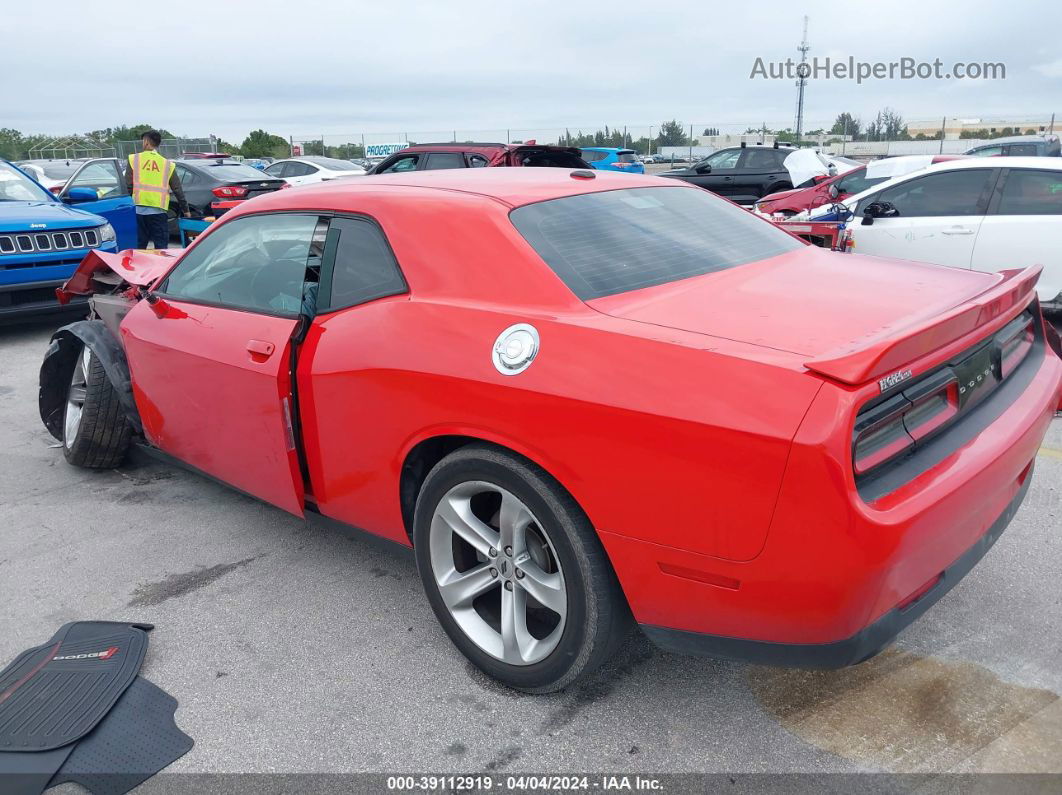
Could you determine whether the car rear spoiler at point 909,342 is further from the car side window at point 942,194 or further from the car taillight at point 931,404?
the car side window at point 942,194

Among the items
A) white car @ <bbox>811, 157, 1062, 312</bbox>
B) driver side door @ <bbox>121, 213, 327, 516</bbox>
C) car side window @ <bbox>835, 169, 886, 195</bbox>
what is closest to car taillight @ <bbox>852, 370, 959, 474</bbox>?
driver side door @ <bbox>121, 213, 327, 516</bbox>

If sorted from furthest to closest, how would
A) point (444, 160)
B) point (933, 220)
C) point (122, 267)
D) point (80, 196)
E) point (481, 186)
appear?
point (444, 160)
point (80, 196)
point (933, 220)
point (122, 267)
point (481, 186)

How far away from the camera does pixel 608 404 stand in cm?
211

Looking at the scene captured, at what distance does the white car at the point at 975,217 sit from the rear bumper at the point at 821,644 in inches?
209

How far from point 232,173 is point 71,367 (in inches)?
403

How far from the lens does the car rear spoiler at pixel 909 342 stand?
1882mm

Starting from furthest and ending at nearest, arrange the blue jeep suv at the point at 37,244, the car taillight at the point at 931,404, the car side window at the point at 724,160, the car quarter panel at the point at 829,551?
the car side window at the point at 724,160 → the blue jeep suv at the point at 37,244 → the car taillight at the point at 931,404 → the car quarter panel at the point at 829,551

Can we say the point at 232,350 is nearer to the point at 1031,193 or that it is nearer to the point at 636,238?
the point at 636,238

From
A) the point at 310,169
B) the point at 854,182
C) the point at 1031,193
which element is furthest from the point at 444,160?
the point at 310,169

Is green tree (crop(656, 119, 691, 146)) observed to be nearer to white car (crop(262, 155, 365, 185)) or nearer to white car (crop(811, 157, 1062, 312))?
white car (crop(262, 155, 365, 185))

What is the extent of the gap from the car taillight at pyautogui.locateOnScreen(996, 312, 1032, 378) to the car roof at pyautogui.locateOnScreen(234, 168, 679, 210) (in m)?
1.46

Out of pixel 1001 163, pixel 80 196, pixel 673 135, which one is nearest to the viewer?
pixel 1001 163

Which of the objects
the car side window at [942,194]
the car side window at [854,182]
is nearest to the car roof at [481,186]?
the car side window at [942,194]

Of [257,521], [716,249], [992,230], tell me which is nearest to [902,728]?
[716,249]
